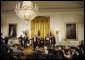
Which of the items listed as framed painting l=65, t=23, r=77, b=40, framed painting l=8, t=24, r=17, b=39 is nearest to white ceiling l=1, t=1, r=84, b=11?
framed painting l=8, t=24, r=17, b=39

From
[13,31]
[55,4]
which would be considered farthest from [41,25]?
[13,31]

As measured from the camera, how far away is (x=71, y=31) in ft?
45.2

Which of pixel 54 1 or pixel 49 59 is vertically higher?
pixel 54 1

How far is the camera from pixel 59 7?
44.9 feet

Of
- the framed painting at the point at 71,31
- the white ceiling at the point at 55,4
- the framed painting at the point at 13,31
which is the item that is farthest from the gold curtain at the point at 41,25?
the framed painting at the point at 71,31

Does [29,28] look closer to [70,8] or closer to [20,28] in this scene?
[20,28]

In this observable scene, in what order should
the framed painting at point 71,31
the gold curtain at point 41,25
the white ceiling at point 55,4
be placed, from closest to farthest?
the white ceiling at point 55,4, the framed painting at point 71,31, the gold curtain at point 41,25

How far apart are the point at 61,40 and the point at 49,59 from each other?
8.89 metres

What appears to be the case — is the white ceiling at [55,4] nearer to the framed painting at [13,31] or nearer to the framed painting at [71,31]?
the framed painting at [13,31]

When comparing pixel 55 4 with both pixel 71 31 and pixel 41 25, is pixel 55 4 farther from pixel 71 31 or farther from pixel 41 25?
pixel 71 31

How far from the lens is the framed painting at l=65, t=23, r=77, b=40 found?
44.9 ft

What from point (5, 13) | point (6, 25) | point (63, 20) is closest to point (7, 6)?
point (5, 13)

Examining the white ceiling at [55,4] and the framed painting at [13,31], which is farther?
the framed painting at [13,31]

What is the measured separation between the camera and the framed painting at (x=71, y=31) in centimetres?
1368
